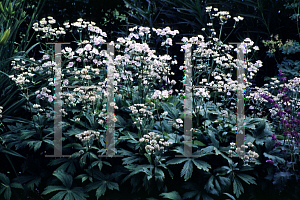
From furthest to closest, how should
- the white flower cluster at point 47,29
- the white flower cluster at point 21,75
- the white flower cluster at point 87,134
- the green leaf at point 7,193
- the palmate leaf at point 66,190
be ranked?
the white flower cluster at point 47,29
the white flower cluster at point 21,75
the green leaf at point 7,193
the palmate leaf at point 66,190
the white flower cluster at point 87,134

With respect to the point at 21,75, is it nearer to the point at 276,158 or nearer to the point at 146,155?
the point at 146,155

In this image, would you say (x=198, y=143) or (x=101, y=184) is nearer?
(x=101, y=184)

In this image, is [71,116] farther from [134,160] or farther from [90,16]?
[90,16]

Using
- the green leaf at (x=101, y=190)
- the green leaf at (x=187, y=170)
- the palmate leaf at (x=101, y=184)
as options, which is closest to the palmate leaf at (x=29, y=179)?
the palmate leaf at (x=101, y=184)

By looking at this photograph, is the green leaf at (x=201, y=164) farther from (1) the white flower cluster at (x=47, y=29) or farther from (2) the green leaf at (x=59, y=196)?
(1) the white flower cluster at (x=47, y=29)

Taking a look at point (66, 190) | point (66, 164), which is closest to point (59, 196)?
point (66, 190)

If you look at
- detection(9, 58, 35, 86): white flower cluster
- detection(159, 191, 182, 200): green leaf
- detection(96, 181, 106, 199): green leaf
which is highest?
detection(9, 58, 35, 86): white flower cluster

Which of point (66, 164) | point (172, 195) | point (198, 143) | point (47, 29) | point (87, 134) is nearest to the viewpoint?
point (87, 134)

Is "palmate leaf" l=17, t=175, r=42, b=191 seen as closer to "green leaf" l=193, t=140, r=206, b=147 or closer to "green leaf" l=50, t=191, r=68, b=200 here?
"green leaf" l=50, t=191, r=68, b=200

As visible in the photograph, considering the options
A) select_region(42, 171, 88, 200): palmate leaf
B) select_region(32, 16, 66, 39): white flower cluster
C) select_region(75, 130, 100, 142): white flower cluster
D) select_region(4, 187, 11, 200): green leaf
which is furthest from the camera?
select_region(32, 16, 66, 39): white flower cluster

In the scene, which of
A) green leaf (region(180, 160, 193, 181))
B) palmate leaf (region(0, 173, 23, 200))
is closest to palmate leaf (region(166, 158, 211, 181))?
green leaf (region(180, 160, 193, 181))

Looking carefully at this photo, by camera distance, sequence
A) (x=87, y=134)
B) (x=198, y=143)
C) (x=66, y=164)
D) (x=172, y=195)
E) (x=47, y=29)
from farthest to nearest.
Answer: (x=47, y=29) < (x=198, y=143) < (x=66, y=164) < (x=172, y=195) < (x=87, y=134)

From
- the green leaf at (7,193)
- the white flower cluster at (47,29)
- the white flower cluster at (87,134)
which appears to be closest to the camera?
the white flower cluster at (87,134)

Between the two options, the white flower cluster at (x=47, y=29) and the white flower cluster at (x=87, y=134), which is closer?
the white flower cluster at (x=87, y=134)
